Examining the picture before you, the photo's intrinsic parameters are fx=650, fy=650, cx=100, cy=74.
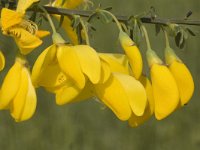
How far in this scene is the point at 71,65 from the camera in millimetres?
859

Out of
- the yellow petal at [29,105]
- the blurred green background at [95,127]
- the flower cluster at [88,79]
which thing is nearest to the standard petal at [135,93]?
the flower cluster at [88,79]

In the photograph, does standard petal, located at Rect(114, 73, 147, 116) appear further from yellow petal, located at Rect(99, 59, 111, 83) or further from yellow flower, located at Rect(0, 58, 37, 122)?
yellow flower, located at Rect(0, 58, 37, 122)

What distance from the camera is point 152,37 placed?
102 inches

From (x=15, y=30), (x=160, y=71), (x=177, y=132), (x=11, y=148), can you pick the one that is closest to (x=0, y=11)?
(x=15, y=30)

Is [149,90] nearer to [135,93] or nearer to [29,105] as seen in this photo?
[135,93]

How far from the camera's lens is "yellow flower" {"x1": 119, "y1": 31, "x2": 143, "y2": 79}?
Result: 2.90 feet

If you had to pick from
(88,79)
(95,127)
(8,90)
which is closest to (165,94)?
(88,79)

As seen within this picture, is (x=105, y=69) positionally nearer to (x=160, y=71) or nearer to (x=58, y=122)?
(x=160, y=71)

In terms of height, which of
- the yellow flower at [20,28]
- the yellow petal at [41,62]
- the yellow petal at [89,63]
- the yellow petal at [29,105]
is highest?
the yellow flower at [20,28]

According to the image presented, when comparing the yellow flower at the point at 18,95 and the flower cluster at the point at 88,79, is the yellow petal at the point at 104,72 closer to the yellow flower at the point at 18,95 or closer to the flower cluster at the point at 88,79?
the flower cluster at the point at 88,79

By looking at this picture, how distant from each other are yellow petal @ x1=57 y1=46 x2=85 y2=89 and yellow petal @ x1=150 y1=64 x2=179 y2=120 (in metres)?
Answer: 0.11

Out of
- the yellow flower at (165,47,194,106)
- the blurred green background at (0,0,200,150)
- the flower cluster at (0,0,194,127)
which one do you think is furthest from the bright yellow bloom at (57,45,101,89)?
the blurred green background at (0,0,200,150)

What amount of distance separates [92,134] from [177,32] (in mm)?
1506

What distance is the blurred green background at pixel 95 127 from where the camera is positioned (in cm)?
233
